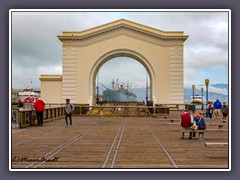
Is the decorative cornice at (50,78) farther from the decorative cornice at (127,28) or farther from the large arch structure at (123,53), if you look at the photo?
the decorative cornice at (127,28)

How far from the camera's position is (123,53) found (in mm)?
43156

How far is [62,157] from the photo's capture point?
11.0 meters

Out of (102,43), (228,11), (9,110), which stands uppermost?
(102,43)

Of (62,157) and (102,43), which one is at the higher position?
(102,43)

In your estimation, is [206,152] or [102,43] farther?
[102,43]

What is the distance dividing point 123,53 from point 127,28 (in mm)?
2782

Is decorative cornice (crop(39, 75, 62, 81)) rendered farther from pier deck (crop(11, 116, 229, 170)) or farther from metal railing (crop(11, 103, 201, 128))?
pier deck (crop(11, 116, 229, 170))

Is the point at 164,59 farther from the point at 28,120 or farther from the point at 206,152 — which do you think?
the point at 206,152

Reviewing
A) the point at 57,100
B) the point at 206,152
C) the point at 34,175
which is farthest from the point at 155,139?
the point at 57,100

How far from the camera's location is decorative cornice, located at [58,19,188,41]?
1665 inches

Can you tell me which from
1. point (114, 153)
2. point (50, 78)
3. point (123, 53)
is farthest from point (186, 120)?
point (50, 78)

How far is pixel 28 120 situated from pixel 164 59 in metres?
23.7
